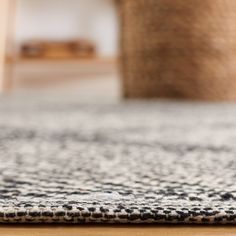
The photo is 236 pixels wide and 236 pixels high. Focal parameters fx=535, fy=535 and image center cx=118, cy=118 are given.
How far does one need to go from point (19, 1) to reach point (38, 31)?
185 millimetres

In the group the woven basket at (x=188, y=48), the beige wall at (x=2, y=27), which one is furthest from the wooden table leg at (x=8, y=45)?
the woven basket at (x=188, y=48)

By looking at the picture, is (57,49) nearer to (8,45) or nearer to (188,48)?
(8,45)

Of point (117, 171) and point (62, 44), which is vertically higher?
point (62, 44)

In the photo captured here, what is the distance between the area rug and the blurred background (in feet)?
6.41

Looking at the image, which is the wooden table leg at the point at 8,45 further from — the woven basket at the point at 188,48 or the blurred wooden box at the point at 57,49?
the woven basket at the point at 188,48

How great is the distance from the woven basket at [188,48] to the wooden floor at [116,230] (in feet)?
3.75

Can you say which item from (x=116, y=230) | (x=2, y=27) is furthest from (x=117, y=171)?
(x=2, y=27)

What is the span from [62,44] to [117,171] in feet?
7.97

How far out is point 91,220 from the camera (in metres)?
0.28

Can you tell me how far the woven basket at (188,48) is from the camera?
1403mm

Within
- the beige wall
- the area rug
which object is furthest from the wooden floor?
the beige wall

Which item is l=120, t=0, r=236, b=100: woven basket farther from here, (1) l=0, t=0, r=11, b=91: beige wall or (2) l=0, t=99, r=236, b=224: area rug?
(1) l=0, t=0, r=11, b=91: beige wall

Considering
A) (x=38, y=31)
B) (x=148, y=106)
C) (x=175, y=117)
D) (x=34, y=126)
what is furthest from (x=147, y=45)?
(x=38, y=31)

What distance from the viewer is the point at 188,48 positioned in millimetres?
1405
